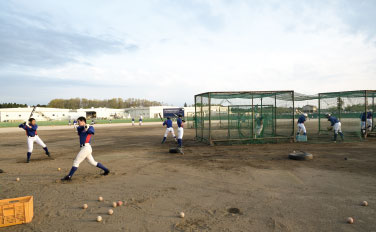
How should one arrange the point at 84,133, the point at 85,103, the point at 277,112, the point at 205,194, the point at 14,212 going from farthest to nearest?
the point at 85,103
the point at 277,112
the point at 84,133
the point at 205,194
the point at 14,212

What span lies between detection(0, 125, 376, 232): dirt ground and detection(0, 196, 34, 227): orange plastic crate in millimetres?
105

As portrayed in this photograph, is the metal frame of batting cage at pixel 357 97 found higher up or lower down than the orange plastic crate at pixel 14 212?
higher up

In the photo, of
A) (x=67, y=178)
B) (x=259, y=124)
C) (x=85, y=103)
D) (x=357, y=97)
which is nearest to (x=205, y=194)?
(x=67, y=178)

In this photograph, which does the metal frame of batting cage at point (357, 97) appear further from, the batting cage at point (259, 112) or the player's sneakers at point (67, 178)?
the player's sneakers at point (67, 178)

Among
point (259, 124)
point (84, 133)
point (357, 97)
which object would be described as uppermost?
point (357, 97)

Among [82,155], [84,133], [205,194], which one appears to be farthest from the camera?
[84,133]

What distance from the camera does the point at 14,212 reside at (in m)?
3.87

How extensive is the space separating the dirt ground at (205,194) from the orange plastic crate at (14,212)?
105mm

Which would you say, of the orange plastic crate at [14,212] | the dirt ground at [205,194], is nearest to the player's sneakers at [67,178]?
the dirt ground at [205,194]

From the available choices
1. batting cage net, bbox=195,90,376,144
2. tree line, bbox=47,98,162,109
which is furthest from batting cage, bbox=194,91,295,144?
tree line, bbox=47,98,162,109

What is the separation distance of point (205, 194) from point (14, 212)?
3784 millimetres

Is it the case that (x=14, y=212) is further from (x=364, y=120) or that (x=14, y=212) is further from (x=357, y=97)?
(x=364, y=120)

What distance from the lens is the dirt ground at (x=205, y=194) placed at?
3.94m

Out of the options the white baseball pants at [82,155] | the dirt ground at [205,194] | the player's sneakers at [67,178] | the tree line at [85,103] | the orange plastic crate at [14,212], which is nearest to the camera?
the orange plastic crate at [14,212]
